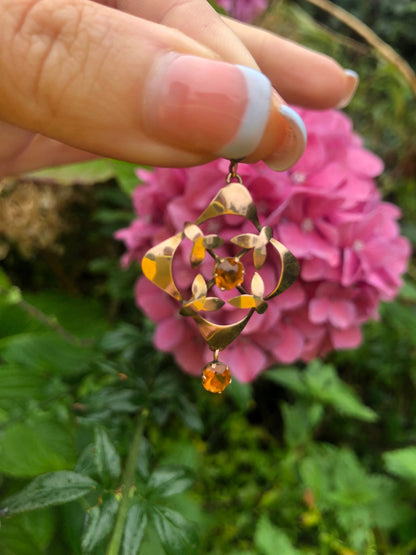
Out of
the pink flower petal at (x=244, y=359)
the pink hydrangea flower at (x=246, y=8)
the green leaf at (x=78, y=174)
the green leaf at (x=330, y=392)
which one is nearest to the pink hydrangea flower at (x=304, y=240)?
the pink flower petal at (x=244, y=359)

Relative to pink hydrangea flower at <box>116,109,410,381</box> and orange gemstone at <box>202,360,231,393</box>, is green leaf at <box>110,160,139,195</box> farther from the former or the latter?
orange gemstone at <box>202,360,231,393</box>

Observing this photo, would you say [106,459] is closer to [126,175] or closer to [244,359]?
[244,359]

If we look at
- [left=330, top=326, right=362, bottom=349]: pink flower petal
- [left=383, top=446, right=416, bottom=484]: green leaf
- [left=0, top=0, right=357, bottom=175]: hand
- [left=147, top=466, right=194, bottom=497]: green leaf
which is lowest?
[left=383, top=446, right=416, bottom=484]: green leaf

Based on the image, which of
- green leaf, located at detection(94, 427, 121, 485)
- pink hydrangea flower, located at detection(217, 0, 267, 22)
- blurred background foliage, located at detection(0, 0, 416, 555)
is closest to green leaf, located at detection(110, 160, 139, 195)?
blurred background foliage, located at detection(0, 0, 416, 555)

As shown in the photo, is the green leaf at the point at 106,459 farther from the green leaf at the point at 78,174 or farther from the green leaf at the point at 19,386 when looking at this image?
the green leaf at the point at 78,174

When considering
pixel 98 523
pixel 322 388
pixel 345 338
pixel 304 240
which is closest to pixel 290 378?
pixel 322 388

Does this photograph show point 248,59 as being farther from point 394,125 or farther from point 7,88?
point 394,125
